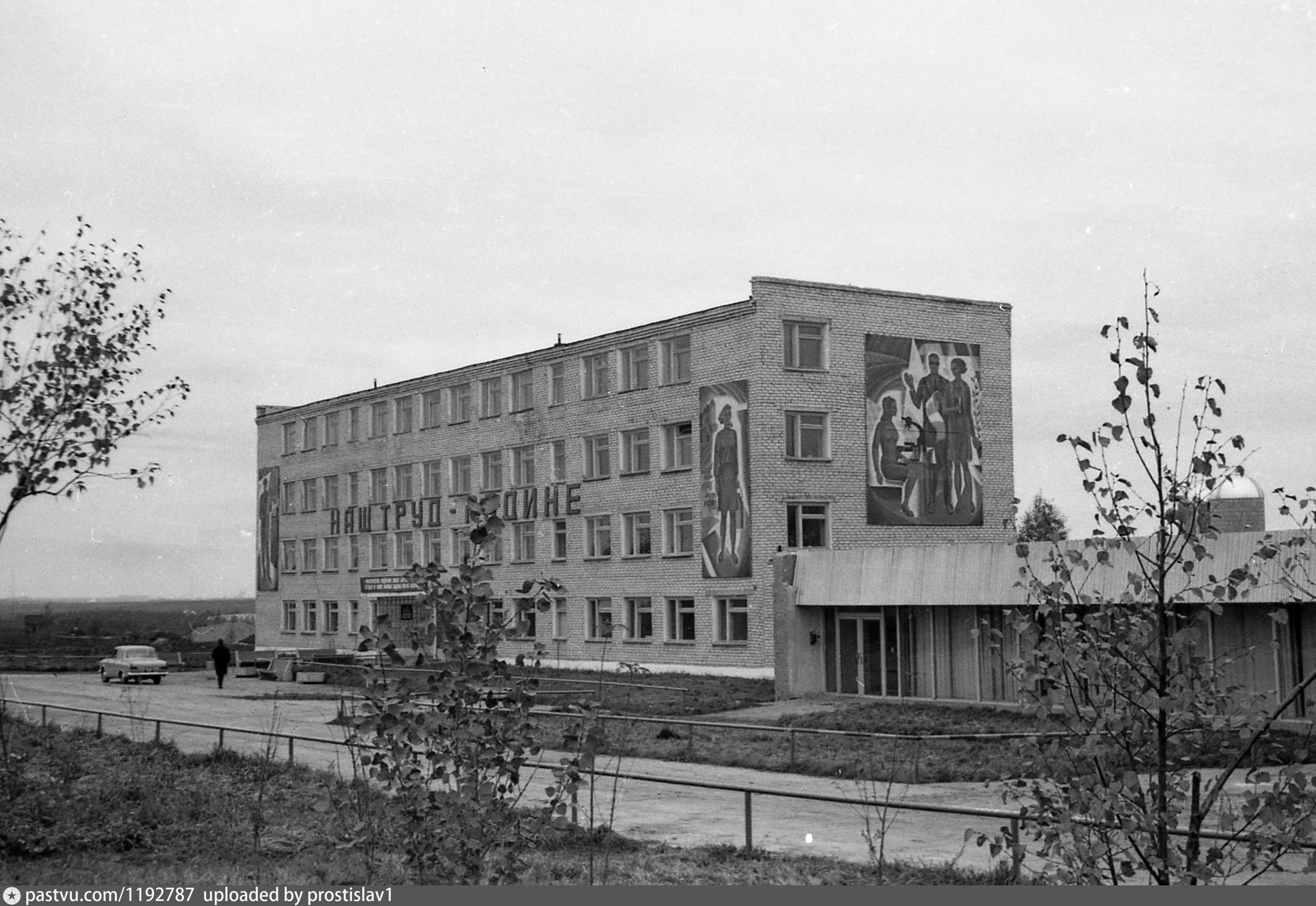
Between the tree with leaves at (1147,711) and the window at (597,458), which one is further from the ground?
the window at (597,458)

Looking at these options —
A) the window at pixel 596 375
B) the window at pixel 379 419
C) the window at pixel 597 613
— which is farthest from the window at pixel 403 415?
the window at pixel 597 613

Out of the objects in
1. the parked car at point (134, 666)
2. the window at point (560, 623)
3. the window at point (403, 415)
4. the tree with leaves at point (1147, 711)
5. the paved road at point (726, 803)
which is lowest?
the parked car at point (134, 666)

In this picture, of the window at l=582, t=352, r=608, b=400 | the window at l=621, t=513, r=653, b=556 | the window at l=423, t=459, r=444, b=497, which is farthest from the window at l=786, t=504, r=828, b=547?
the window at l=423, t=459, r=444, b=497

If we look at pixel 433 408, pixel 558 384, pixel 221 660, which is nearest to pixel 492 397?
pixel 558 384

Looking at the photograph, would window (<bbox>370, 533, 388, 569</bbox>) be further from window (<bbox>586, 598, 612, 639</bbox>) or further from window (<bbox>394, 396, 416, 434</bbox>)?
window (<bbox>586, 598, 612, 639</bbox>)

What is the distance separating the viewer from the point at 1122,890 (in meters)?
6.21

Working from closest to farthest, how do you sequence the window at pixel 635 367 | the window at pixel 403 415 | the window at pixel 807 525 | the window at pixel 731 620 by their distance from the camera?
1. the window at pixel 731 620
2. the window at pixel 807 525
3. the window at pixel 635 367
4. the window at pixel 403 415

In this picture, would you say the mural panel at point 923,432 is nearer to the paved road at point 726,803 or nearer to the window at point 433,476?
the paved road at point 726,803

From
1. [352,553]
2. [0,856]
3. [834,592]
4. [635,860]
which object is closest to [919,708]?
[834,592]

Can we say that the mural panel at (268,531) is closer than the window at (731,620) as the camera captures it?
No

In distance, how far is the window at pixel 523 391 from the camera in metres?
55.5

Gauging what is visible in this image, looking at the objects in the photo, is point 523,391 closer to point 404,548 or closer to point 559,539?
point 559,539

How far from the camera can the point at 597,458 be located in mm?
52125

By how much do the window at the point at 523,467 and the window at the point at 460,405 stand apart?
410cm
